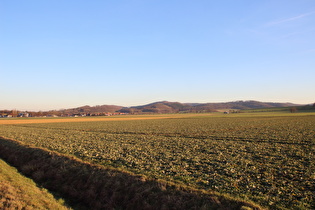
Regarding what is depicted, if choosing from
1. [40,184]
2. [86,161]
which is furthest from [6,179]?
[86,161]

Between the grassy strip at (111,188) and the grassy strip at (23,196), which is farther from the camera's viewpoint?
the grassy strip at (23,196)

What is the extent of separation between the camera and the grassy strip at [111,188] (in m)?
10.8

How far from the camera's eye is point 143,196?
12.1 m

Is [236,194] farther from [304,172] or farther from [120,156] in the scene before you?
[120,156]

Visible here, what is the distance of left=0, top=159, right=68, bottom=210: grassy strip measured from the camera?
37.6 feet

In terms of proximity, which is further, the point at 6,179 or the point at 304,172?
the point at 6,179

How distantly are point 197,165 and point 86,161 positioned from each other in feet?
29.4

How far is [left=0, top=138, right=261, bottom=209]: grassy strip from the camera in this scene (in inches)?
424

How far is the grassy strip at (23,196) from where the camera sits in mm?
11461

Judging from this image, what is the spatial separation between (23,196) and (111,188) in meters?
4.90

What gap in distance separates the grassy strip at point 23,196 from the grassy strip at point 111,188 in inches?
47.2

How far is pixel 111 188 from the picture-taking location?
1361cm

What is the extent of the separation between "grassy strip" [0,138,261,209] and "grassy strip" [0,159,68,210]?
120 cm

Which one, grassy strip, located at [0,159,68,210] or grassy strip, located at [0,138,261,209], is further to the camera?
grassy strip, located at [0,159,68,210]
